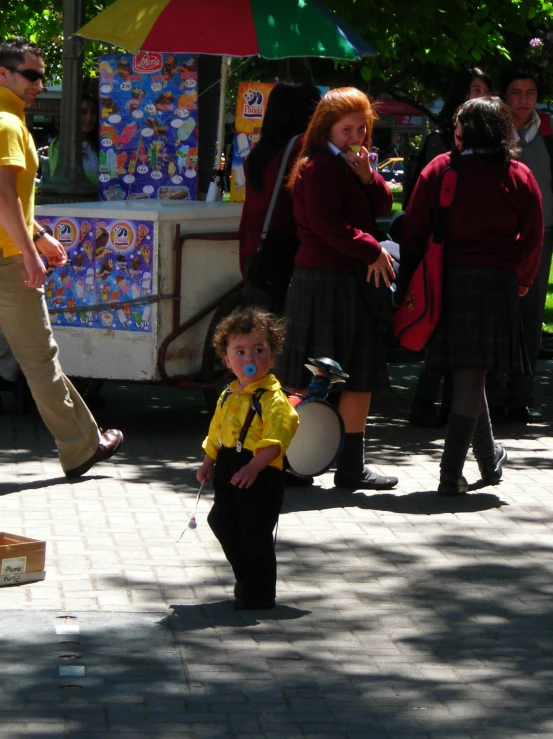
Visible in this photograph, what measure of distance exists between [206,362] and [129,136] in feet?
5.40

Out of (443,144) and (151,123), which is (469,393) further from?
(151,123)

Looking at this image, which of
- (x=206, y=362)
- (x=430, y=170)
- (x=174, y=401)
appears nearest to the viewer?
(x=430, y=170)

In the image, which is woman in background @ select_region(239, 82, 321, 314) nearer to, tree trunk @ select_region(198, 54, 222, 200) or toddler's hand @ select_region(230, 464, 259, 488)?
tree trunk @ select_region(198, 54, 222, 200)

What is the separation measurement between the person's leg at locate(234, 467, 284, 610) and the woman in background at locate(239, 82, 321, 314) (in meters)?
2.46

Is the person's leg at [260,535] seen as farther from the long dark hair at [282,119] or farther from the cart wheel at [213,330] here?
the cart wheel at [213,330]

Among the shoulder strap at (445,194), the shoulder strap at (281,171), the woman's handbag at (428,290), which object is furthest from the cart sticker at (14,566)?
the shoulder strap at (281,171)

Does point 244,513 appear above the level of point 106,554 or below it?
above

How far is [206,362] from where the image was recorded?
798cm

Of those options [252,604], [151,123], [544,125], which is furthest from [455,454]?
[151,123]

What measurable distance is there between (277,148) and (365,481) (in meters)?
1.73

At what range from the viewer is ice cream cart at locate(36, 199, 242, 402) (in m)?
7.75

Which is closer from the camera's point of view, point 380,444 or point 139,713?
point 139,713

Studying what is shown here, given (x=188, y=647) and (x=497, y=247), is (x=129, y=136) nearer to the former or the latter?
(x=497, y=247)

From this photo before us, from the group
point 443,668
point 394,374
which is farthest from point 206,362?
point 443,668
